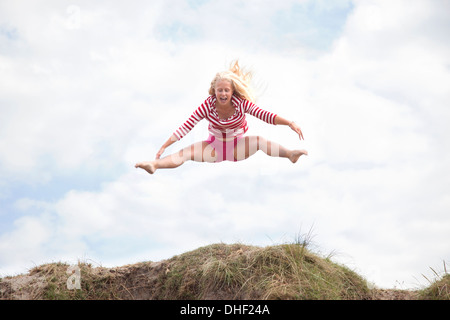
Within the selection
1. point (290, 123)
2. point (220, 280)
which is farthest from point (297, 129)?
point (220, 280)

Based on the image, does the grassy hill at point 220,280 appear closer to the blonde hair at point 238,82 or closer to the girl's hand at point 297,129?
the girl's hand at point 297,129

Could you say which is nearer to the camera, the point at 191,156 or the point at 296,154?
the point at 296,154

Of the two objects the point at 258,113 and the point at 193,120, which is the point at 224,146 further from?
the point at 258,113

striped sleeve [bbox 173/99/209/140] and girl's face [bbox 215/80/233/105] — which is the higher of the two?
girl's face [bbox 215/80/233/105]

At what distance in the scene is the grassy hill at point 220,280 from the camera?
6.50 m

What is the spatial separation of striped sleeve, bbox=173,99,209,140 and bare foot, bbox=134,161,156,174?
0.60 meters

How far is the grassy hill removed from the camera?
6504 mm

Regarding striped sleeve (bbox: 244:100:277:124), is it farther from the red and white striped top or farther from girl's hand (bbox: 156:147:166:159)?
girl's hand (bbox: 156:147:166:159)

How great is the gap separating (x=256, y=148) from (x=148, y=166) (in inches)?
64.0

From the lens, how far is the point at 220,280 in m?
6.68

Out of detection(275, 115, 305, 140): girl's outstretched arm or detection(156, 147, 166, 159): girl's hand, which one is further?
detection(156, 147, 166, 159): girl's hand

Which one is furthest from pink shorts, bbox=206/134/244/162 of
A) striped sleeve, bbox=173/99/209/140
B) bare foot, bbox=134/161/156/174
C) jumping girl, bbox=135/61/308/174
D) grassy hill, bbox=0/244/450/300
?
grassy hill, bbox=0/244/450/300

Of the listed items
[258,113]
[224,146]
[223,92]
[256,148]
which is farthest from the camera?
[224,146]
